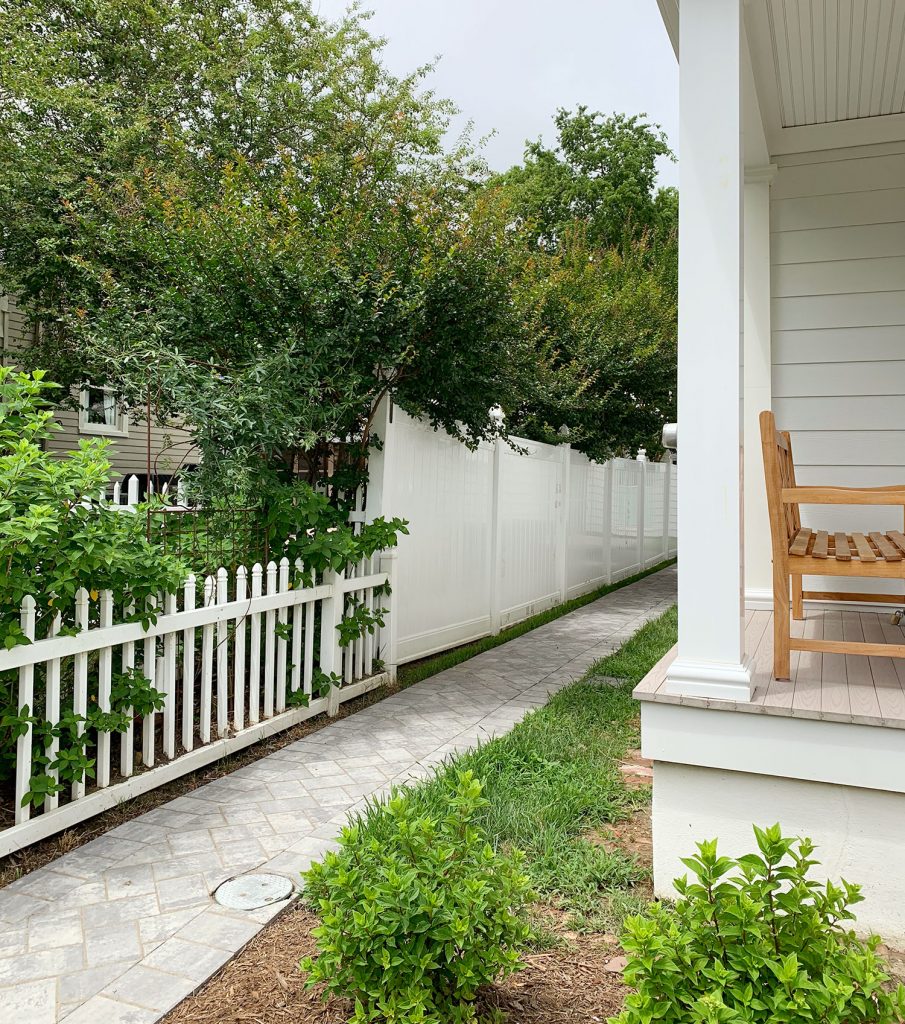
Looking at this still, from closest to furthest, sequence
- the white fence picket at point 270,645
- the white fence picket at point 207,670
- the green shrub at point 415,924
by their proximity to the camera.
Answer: the green shrub at point 415,924 < the white fence picket at point 207,670 < the white fence picket at point 270,645

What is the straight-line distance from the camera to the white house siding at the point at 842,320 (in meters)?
Answer: 4.32

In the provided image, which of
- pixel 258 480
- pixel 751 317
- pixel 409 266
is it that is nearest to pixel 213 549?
pixel 258 480

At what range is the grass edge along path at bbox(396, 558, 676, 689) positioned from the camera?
593 centimetres

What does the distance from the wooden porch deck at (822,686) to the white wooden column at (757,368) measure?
747mm

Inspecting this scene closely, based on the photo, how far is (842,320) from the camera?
440cm

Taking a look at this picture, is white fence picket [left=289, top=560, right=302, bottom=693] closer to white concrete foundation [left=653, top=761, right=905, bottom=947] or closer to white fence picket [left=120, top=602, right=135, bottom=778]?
white fence picket [left=120, top=602, right=135, bottom=778]

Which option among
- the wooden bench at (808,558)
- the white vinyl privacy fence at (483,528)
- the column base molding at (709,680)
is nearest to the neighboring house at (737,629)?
the column base molding at (709,680)

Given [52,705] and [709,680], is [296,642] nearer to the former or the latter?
[52,705]

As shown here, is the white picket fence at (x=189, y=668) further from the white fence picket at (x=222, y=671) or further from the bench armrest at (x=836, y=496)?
the bench armrest at (x=836, y=496)

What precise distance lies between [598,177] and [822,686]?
23.9 meters

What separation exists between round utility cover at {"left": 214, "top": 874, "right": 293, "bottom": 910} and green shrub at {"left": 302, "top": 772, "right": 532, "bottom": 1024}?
0.81 metres

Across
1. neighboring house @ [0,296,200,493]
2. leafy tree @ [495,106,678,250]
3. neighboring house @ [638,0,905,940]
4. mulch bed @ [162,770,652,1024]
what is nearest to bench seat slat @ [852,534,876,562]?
neighboring house @ [638,0,905,940]

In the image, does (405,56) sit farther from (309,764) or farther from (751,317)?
(309,764)

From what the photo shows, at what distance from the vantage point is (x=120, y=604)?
340 centimetres
